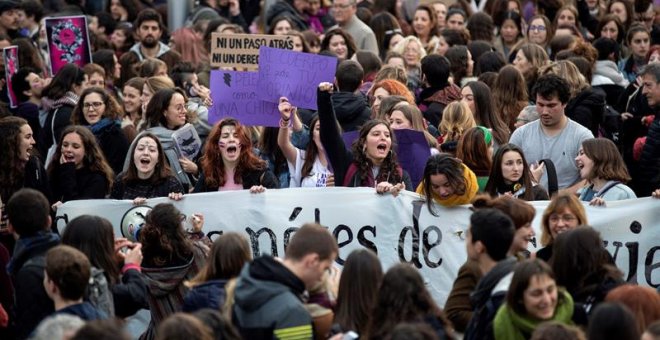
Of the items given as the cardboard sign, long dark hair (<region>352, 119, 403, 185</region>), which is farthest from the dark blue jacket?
the cardboard sign

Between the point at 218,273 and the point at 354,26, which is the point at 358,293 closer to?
the point at 218,273

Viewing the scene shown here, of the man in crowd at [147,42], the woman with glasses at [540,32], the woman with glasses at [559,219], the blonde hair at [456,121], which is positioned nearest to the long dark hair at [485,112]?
the blonde hair at [456,121]

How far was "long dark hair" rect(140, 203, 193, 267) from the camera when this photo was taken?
10.2 metres

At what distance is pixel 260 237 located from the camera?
1170cm

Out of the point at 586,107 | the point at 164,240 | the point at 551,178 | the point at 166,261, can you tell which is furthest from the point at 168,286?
the point at 586,107

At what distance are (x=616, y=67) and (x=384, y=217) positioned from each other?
17.7ft

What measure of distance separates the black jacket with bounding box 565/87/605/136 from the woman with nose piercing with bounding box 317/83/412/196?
2718mm

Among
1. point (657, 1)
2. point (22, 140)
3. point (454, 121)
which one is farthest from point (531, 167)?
point (657, 1)

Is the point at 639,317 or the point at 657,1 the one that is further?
the point at 657,1

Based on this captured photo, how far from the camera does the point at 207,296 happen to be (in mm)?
8836

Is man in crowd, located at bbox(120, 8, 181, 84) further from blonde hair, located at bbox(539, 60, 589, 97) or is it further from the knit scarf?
the knit scarf

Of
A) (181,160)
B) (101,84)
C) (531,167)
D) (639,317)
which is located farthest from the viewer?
(101,84)

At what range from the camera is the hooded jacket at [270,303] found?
8141 mm

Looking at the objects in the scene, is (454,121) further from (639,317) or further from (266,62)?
(639,317)
